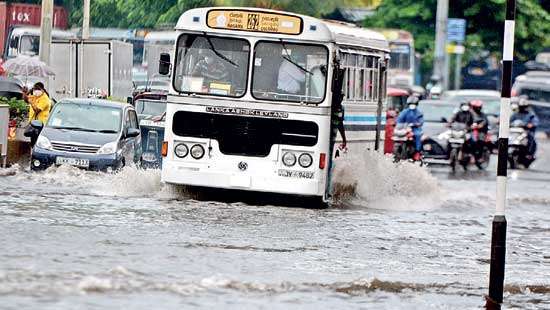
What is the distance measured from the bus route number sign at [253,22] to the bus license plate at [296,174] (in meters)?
1.82

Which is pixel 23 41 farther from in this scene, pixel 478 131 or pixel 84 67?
pixel 478 131

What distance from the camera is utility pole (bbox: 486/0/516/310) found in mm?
13523

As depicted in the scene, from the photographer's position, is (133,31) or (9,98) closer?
(9,98)

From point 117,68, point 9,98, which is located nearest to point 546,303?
point 9,98

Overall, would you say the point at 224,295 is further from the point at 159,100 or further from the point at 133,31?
the point at 133,31

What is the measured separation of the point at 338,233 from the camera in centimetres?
1956

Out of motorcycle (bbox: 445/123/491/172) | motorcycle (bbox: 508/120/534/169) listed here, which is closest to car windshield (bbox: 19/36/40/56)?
motorcycle (bbox: 508/120/534/169)

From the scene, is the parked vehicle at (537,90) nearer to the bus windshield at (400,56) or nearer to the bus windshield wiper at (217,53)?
the bus windshield at (400,56)

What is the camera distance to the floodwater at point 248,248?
13.1 meters

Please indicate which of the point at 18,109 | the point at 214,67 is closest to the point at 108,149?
the point at 18,109

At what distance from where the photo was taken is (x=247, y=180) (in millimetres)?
21641

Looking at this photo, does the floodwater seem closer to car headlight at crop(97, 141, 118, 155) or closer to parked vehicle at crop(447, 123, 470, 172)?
car headlight at crop(97, 141, 118, 155)

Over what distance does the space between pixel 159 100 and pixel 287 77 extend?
11.6m

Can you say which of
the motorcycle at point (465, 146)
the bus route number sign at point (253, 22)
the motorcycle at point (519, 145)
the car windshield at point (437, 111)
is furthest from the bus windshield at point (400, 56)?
the bus route number sign at point (253, 22)
